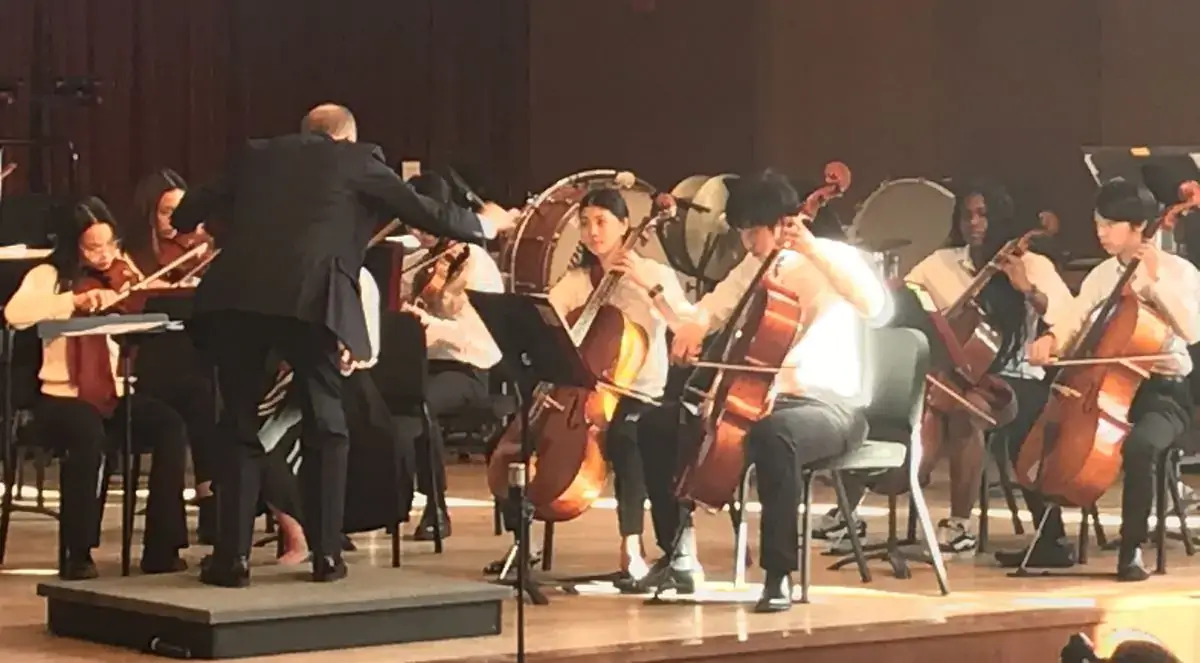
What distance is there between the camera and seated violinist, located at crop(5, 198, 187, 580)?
5.48 metres

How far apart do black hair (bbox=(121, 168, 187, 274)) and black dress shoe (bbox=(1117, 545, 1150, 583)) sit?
2829mm

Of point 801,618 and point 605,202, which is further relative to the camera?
point 605,202

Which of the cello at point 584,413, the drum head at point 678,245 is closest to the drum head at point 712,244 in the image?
the drum head at point 678,245

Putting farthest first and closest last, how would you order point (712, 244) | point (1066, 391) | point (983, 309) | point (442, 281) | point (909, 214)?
1. point (909, 214)
2. point (712, 244)
3. point (442, 281)
4. point (983, 309)
5. point (1066, 391)

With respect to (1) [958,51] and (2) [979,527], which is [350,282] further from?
(1) [958,51]

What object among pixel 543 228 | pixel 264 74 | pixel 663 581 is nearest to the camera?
pixel 663 581

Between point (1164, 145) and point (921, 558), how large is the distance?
3.42 metres

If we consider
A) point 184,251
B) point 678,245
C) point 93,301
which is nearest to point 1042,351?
point 678,245

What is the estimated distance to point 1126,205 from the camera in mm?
5590

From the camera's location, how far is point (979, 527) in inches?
253

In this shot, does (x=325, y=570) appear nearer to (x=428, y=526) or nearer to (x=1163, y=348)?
(x=428, y=526)

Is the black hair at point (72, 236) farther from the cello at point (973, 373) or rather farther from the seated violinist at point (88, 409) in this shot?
the cello at point (973, 373)

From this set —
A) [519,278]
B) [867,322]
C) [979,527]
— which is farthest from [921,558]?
[519,278]

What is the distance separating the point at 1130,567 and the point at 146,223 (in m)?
2.95
